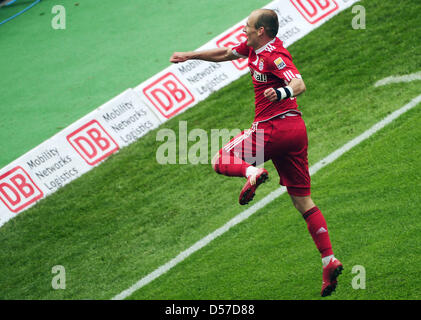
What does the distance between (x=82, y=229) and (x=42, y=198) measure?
1441 mm

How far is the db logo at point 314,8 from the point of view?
13.0m

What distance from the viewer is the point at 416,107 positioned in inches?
392

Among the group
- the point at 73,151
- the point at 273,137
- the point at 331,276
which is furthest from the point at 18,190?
the point at 331,276

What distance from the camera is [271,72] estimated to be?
19.5 ft

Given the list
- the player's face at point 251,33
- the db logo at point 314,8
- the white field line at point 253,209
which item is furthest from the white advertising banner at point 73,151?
the player's face at point 251,33

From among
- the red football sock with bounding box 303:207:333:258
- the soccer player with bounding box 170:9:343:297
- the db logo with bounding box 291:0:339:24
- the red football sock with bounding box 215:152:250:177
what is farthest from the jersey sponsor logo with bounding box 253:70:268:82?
the db logo with bounding box 291:0:339:24

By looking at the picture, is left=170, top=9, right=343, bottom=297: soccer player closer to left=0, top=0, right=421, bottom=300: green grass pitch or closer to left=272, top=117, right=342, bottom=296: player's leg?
left=272, top=117, right=342, bottom=296: player's leg

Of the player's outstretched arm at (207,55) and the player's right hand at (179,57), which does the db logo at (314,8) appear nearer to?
the player's outstretched arm at (207,55)

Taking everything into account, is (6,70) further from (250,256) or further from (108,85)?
(250,256)

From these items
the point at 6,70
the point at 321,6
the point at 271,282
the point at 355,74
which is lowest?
the point at 271,282

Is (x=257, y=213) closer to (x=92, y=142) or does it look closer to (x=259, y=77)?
(x=259, y=77)

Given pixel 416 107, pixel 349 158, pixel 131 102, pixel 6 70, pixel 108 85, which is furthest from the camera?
pixel 6 70

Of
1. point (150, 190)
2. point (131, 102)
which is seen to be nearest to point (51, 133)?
point (131, 102)

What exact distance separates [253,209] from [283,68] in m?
3.45
